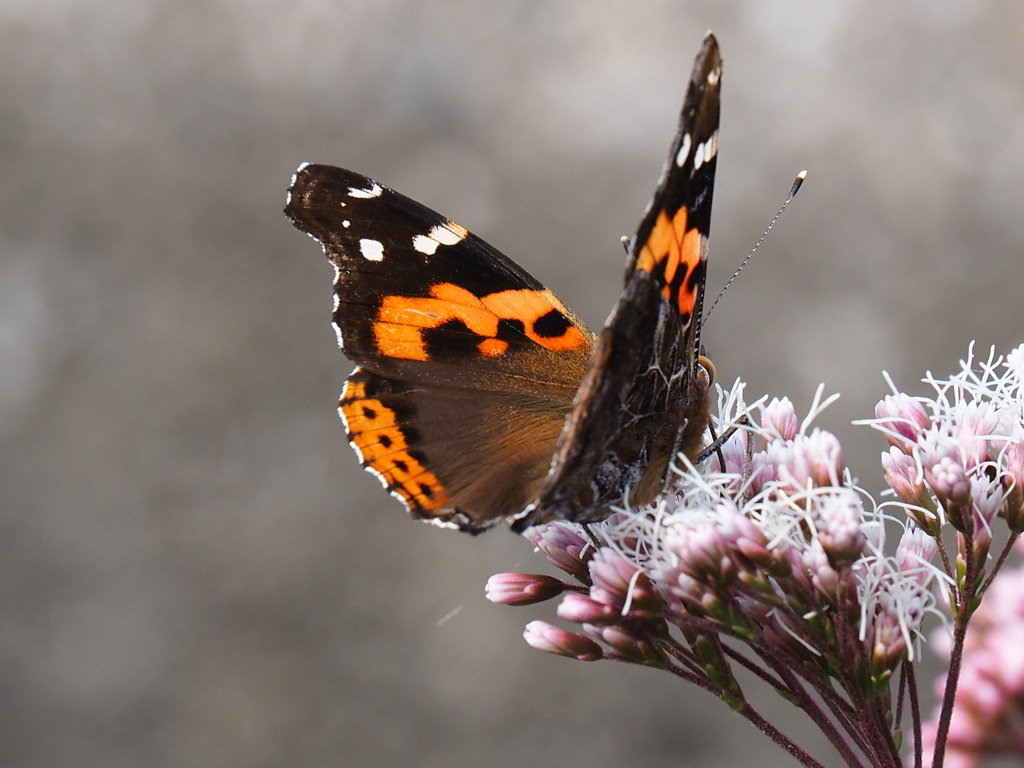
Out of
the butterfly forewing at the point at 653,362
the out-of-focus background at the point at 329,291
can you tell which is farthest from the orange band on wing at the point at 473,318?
the out-of-focus background at the point at 329,291

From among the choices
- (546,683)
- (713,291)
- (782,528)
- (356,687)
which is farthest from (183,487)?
(782,528)

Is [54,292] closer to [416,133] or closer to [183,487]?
[183,487]

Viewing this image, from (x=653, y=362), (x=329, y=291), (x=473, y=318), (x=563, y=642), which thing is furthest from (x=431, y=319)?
(x=329, y=291)

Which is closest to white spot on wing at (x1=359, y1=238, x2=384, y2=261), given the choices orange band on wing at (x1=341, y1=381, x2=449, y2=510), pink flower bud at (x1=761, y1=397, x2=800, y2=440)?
orange band on wing at (x1=341, y1=381, x2=449, y2=510)

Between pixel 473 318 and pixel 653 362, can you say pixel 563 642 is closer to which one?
pixel 653 362

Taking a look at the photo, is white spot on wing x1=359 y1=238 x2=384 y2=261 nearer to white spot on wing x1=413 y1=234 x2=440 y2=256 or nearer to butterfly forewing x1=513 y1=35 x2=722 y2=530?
white spot on wing x1=413 y1=234 x2=440 y2=256
